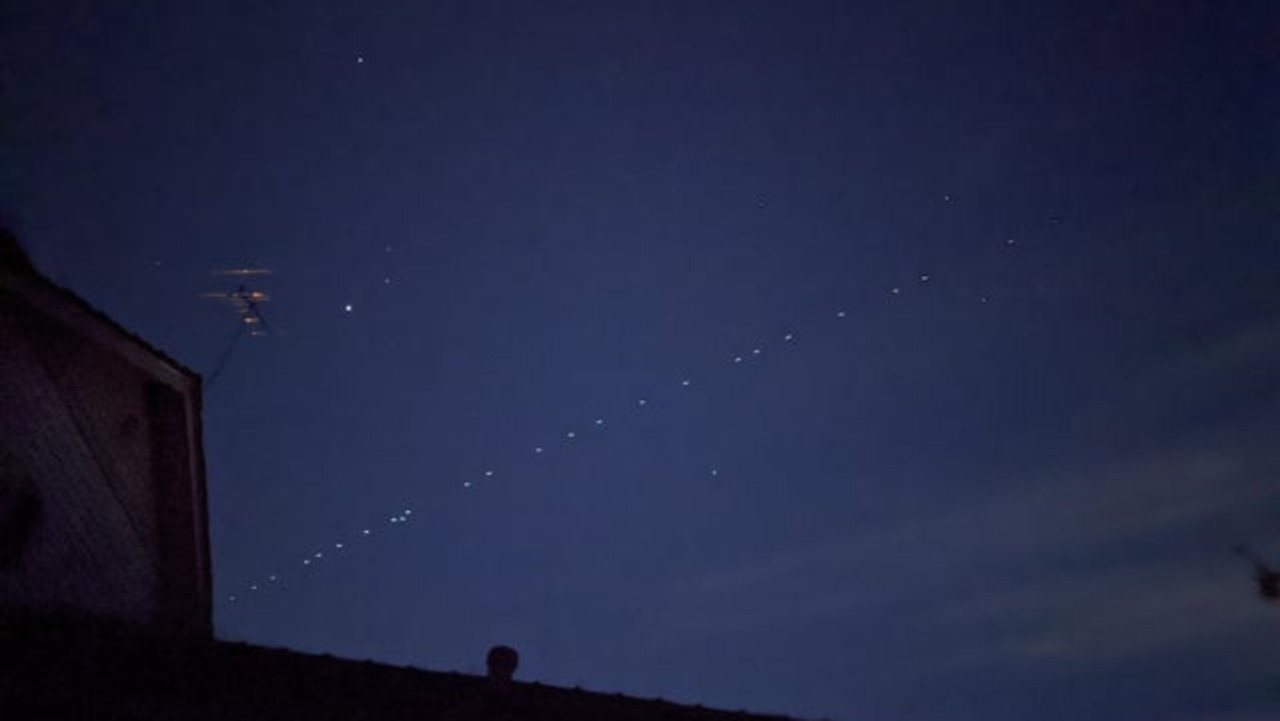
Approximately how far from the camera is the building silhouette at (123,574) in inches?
215

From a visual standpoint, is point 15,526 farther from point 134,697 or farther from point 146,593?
point 134,697

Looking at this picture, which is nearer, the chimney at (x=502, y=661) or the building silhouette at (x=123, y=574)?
the building silhouette at (x=123, y=574)

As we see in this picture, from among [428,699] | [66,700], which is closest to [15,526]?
[66,700]

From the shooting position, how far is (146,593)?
410 inches

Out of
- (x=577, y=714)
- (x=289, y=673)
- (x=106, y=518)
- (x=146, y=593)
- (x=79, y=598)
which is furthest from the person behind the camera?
(x=146, y=593)

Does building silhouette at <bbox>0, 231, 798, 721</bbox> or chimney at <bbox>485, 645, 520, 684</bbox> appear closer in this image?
building silhouette at <bbox>0, 231, 798, 721</bbox>

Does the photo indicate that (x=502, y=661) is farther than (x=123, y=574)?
No

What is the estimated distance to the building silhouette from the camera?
547 cm

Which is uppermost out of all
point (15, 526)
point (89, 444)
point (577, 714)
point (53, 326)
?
point (53, 326)

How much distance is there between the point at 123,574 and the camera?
32.8ft

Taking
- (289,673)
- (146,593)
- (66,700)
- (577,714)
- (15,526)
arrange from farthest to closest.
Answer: (146,593) → (15,526) → (577,714) → (289,673) → (66,700)

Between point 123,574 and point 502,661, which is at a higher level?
point 123,574

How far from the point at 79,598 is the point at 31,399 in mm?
2172

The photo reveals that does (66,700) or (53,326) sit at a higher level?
(53,326)
